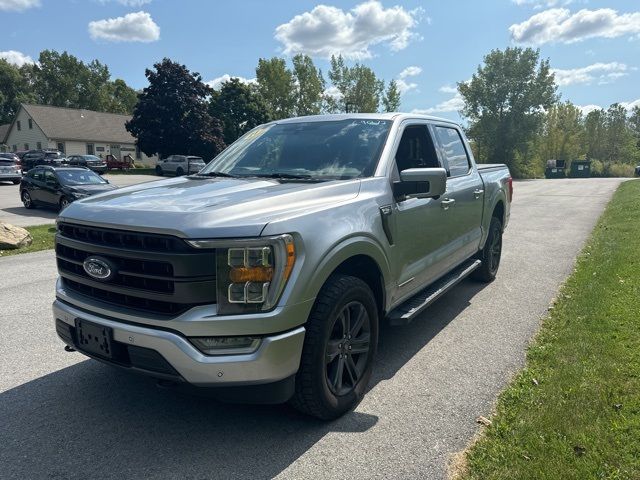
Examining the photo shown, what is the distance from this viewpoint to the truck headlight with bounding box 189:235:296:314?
2.52 metres

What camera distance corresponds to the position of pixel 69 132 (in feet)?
175

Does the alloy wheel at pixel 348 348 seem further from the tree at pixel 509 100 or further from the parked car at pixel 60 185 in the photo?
the tree at pixel 509 100

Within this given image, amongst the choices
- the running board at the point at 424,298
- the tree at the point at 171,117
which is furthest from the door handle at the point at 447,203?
the tree at the point at 171,117

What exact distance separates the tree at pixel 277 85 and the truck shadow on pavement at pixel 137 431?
5997 cm

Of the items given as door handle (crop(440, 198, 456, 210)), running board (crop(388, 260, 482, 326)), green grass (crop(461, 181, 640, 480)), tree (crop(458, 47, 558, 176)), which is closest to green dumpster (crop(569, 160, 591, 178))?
tree (crop(458, 47, 558, 176))

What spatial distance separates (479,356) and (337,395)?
1652 millimetres

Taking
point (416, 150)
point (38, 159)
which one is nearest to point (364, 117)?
point (416, 150)

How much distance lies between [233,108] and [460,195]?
48.3m

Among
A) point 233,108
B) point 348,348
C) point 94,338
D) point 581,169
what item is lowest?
point 581,169

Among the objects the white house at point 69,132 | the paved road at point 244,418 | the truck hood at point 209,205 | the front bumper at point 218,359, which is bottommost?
the paved road at point 244,418

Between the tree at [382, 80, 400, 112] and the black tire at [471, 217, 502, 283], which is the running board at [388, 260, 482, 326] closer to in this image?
the black tire at [471, 217, 502, 283]

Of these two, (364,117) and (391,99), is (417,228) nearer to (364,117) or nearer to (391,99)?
(364,117)

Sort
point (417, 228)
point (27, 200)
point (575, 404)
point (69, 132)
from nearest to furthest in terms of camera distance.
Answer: point (575, 404) < point (417, 228) < point (27, 200) < point (69, 132)

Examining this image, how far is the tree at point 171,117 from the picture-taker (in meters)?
41.8
